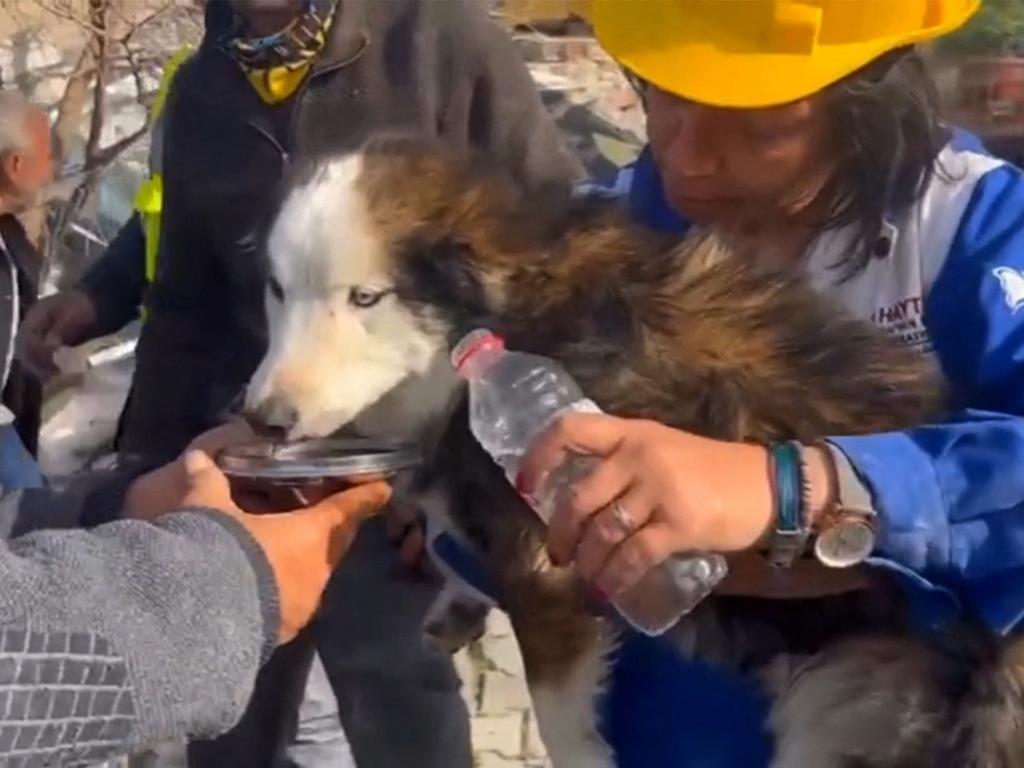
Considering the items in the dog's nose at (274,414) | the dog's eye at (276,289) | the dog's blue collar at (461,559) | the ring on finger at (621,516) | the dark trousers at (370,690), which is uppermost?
the ring on finger at (621,516)

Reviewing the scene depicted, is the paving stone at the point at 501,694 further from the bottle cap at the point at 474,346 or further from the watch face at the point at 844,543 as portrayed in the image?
the watch face at the point at 844,543

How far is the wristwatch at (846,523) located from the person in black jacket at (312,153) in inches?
49.6

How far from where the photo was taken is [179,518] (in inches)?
55.3

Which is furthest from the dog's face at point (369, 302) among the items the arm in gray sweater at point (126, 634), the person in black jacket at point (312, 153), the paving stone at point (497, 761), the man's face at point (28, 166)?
the man's face at point (28, 166)

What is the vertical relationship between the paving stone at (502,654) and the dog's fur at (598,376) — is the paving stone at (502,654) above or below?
below

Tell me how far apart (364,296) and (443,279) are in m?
0.09

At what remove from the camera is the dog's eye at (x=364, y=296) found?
1815 millimetres

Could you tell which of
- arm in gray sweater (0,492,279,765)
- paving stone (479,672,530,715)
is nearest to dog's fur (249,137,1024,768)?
arm in gray sweater (0,492,279,765)

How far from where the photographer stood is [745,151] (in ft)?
5.33

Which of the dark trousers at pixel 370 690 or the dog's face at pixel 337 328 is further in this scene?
the dark trousers at pixel 370 690

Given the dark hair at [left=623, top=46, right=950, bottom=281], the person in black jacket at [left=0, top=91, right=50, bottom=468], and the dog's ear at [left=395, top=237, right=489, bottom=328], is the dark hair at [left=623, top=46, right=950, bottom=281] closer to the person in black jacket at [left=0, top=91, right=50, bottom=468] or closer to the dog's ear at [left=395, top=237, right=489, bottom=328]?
the dog's ear at [left=395, top=237, right=489, bottom=328]

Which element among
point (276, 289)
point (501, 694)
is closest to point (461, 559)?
point (276, 289)

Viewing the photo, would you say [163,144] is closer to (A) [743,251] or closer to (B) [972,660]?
(A) [743,251]

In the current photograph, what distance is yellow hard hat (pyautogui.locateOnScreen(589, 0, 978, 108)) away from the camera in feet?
5.01
